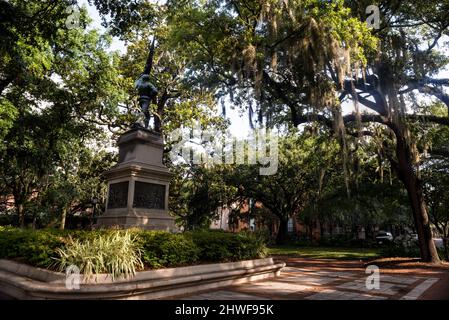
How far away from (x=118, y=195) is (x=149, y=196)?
107 centimetres

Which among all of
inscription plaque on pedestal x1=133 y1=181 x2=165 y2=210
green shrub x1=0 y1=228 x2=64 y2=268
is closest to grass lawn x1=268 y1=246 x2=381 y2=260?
inscription plaque on pedestal x1=133 y1=181 x2=165 y2=210

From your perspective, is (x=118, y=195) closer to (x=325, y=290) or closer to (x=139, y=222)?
(x=139, y=222)

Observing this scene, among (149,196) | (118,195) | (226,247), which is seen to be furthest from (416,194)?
(118,195)

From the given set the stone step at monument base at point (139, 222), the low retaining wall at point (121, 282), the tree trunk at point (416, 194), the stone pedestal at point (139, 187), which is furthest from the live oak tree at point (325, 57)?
the low retaining wall at point (121, 282)

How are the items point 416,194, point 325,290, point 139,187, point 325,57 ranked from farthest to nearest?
point 416,194, point 325,57, point 139,187, point 325,290

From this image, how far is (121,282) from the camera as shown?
6.25m

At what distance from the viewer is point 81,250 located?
21.3ft

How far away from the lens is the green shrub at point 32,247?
6.88 metres

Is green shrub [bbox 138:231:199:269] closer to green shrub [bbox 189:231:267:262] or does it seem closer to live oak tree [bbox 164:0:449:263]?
green shrub [bbox 189:231:267:262]

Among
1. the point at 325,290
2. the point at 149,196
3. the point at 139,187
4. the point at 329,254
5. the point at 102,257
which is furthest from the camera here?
the point at 329,254

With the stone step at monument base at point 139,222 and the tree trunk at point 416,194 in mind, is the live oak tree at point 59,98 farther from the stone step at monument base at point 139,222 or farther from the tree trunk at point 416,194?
the tree trunk at point 416,194

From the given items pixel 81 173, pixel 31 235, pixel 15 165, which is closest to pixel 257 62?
pixel 31 235

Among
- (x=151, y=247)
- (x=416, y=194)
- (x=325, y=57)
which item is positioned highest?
(x=325, y=57)

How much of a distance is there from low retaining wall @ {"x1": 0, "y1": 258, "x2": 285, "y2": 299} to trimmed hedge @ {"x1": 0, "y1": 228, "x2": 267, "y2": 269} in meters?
0.34
